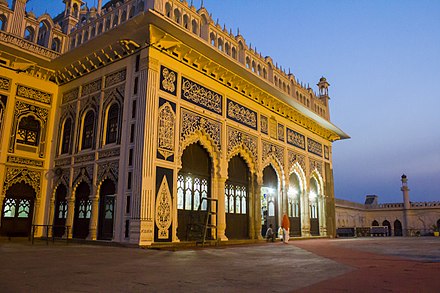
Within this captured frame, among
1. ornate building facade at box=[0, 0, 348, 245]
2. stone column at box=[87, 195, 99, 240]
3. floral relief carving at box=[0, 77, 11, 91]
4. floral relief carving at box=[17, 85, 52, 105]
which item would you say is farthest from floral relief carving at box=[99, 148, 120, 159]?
floral relief carving at box=[0, 77, 11, 91]

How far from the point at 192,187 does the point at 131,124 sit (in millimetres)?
2811

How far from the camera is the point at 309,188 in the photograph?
17578 millimetres

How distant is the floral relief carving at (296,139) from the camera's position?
16.7 metres

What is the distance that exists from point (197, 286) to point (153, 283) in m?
0.43

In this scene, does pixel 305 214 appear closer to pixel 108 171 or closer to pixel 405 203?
pixel 108 171

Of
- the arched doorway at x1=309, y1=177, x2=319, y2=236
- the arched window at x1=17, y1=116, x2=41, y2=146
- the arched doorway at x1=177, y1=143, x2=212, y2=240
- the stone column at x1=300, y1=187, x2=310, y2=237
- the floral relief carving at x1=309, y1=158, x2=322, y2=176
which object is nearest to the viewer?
the arched doorway at x1=177, y1=143, x2=212, y2=240

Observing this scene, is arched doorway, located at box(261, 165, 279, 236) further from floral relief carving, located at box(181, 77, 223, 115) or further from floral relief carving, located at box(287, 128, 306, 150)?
Result: floral relief carving, located at box(181, 77, 223, 115)

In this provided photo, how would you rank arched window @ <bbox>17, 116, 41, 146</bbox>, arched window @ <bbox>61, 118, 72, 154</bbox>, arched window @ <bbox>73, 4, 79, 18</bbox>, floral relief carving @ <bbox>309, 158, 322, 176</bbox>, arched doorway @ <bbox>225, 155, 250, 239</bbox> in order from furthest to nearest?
floral relief carving @ <bbox>309, 158, 322, 176</bbox> → arched window @ <bbox>73, 4, 79, 18</bbox> → arched doorway @ <bbox>225, 155, 250, 239</bbox> → arched window @ <bbox>61, 118, 72, 154</bbox> → arched window @ <bbox>17, 116, 41, 146</bbox>

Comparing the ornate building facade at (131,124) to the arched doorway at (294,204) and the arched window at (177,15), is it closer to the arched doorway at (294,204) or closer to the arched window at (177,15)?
the arched window at (177,15)

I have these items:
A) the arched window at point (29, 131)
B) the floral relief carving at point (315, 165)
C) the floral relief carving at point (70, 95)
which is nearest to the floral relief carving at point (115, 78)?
the floral relief carving at point (70, 95)

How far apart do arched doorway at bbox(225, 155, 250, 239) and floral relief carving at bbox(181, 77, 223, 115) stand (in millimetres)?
2148

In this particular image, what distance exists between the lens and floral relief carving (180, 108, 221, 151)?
10.6 metres

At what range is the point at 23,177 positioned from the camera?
11.3m

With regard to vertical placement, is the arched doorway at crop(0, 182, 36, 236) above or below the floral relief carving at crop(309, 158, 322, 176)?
below
